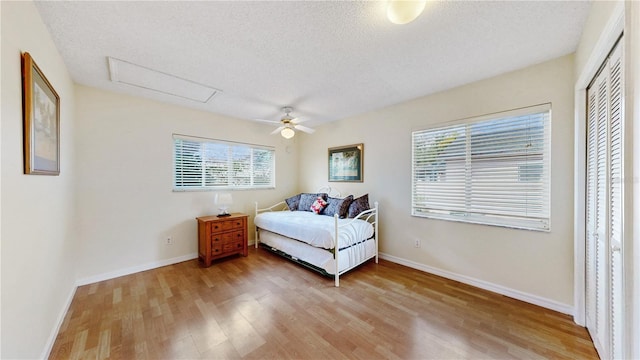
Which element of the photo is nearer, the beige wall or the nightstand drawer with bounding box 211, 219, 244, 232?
the beige wall

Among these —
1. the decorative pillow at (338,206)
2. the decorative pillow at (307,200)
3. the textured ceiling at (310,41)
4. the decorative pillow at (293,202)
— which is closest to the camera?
the textured ceiling at (310,41)

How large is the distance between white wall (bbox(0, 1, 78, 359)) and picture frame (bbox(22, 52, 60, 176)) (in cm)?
4

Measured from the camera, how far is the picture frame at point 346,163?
376cm

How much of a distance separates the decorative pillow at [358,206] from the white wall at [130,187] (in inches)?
92.0

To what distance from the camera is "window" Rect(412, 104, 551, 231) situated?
2.23 m

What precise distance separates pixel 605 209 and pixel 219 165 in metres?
4.38

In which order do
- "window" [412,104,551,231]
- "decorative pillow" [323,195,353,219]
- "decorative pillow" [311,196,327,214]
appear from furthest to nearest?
"decorative pillow" [311,196,327,214] → "decorative pillow" [323,195,353,219] → "window" [412,104,551,231]

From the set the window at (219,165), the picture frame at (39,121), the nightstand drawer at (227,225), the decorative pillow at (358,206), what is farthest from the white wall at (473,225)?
the picture frame at (39,121)

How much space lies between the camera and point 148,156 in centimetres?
310

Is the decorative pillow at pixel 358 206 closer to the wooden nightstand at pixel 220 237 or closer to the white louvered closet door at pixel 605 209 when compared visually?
the wooden nightstand at pixel 220 237

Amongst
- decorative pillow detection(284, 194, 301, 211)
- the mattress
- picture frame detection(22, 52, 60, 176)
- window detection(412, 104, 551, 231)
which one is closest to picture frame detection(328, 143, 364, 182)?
decorative pillow detection(284, 194, 301, 211)

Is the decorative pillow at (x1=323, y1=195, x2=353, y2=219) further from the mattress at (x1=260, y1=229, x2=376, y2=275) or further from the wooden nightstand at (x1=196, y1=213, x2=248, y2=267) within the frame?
the wooden nightstand at (x1=196, y1=213, x2=248, y2=267)

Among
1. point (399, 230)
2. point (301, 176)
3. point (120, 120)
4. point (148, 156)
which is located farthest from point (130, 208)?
point (399, 230)

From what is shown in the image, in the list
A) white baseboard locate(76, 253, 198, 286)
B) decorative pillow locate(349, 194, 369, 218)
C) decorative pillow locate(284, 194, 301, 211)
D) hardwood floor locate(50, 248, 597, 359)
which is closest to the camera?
hardwood floor locate(50, 248, 597, 359)
